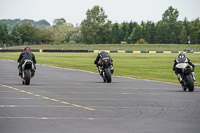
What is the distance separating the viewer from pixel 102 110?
14.9 m

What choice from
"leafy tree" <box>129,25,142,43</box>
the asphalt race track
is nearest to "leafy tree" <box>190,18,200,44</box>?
"leafy tree" <box>129,25,142,43</box>

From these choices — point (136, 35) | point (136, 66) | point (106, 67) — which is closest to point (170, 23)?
point (136, 35)

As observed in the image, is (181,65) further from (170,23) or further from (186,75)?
(170,23)

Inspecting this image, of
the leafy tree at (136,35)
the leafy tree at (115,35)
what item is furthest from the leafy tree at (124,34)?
the leafy tree at (136,35)

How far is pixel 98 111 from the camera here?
14.7 m

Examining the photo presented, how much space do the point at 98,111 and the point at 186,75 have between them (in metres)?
7.38

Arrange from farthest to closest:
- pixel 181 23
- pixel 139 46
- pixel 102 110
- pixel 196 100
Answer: pixel 181 23 → pixel 139 46 → pixel 196 100 → pixel 102 110

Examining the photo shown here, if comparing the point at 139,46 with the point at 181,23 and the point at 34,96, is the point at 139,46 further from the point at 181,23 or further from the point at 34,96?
the point at 34,96

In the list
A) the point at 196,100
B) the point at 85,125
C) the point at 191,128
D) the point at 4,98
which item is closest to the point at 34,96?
the point at 4,98

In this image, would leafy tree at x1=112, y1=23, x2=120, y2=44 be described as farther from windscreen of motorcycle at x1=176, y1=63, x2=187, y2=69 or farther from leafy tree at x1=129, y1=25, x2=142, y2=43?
windscreen of motorcycle at x1=176, y1=63, x2=187, y2=69

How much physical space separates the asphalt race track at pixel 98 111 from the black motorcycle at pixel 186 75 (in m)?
0.41

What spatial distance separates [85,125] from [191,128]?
224cm

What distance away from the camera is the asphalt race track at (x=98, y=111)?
1160 centimetres

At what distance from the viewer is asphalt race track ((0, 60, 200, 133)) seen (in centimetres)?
1160
